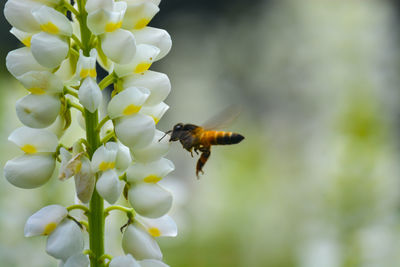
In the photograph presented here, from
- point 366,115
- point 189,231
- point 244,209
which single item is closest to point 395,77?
point 366,115

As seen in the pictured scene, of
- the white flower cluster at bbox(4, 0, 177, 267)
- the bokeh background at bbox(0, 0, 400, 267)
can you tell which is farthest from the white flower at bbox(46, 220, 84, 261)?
the bokeh background at bbox(0, 0, 400, 267)

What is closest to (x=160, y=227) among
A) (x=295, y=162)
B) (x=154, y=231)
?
(x=154, y=231)

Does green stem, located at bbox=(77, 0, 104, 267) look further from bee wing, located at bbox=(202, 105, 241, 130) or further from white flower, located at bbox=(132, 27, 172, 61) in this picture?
bee wing, located at bbox=(202, 105, 241, 130)

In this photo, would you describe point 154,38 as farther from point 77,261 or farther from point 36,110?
point 77,261

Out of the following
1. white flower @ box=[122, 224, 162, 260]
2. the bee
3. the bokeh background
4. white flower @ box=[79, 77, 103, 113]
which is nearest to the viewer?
white flower @ box=[79, 77, 103, 113]

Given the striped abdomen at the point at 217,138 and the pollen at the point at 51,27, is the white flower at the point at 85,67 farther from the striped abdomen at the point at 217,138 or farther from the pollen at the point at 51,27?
the striped abdomen at the point at 217,138

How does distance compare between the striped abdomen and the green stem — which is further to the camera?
the striped abdomen

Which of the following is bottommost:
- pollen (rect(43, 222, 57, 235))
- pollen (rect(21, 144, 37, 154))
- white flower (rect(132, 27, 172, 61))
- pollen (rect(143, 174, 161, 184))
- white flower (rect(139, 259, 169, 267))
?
white flower (rect(139, 259, 169, 267))

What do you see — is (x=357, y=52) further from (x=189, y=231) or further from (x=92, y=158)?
(x=92, y=158)
